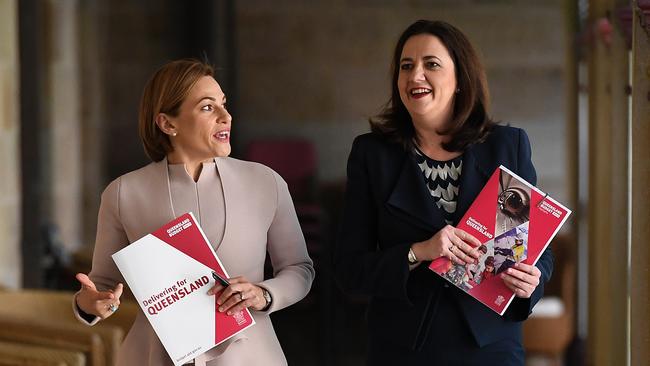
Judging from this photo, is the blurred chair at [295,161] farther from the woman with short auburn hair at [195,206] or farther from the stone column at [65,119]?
the woman with short auburn hair at [195,206]

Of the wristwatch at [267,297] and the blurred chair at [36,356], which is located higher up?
the wristwatch at [267,297]


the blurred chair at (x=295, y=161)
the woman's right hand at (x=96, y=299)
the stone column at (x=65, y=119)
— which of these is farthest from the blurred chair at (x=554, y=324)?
the woman's right hand at (x=96, y=299)

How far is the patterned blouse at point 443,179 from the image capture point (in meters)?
2.05

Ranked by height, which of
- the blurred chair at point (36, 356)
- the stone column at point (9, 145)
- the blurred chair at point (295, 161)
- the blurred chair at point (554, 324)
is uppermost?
the stone column at point (9, 145)

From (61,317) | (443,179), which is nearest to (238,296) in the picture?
(443,179)

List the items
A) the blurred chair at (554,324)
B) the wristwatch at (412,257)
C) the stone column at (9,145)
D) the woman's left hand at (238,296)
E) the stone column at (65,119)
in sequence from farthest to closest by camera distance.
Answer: the stone column at (65,119), the blurred chair at (554,324), the stone column at (9,145), the wristwatch at (412,257), the woman's left hand at (238,296)

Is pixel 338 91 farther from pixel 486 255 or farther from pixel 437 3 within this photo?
pixel 486 255

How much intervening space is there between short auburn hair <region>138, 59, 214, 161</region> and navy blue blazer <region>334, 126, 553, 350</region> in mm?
409

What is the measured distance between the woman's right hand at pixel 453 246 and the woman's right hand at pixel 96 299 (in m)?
0.64

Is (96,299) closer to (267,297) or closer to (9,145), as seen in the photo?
(267,297)

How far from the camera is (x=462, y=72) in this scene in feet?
6.72

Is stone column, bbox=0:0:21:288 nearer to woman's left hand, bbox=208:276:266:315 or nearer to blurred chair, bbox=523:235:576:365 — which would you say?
woman's left hand, bbox=208:276:266:315

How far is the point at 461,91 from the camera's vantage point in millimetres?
2066

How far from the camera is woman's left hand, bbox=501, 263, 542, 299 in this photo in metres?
1.93
